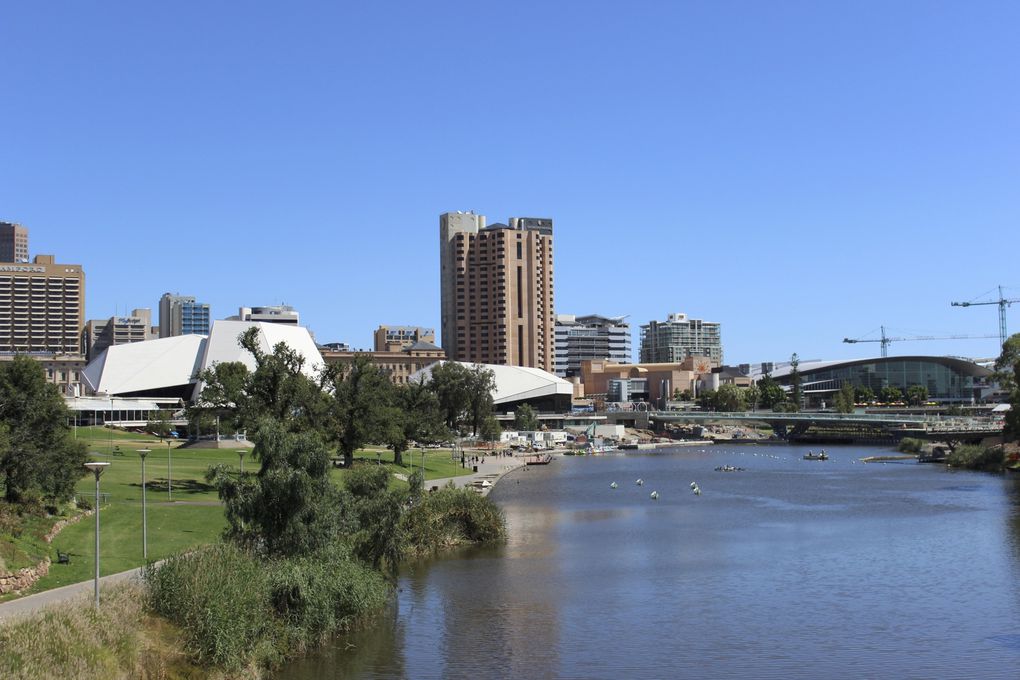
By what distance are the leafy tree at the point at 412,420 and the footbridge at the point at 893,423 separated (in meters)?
54.2

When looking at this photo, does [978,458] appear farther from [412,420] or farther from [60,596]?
[60,596]

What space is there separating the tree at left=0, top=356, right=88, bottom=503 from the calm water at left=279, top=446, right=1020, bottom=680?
40.6ft

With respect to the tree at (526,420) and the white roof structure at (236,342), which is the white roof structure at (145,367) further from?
the tree at (526,420)

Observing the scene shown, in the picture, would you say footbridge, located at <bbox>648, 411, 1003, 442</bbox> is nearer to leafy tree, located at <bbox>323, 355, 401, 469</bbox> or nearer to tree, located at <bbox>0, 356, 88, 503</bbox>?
leafy tree, located at <bbox>323, 355, 401, 469</bbox>

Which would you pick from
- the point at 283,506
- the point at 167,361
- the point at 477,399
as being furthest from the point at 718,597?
the point at 167,361

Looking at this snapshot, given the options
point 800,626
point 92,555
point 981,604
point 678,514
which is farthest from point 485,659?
point 678,514

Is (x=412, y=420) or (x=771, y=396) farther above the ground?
(x=771, y=396)

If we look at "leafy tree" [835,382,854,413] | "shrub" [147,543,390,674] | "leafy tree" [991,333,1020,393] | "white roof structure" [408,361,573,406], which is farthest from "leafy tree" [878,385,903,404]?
"shrub" [147,543,390,674]

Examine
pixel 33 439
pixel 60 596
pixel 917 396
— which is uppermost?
pixel 917 396

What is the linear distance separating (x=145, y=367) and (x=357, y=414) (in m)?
71.6

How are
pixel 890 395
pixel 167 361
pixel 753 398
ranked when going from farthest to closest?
pixel 753 398 < pixel 890 395 < pixel 167 361

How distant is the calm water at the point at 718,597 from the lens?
28094 mm

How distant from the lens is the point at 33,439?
37.9 m

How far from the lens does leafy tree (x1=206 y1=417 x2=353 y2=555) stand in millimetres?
31703
